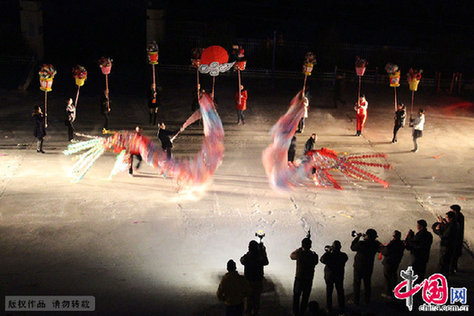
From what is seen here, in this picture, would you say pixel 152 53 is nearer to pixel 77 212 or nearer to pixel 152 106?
pixel 152 106

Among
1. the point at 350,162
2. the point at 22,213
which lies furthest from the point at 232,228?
the point at 350,162

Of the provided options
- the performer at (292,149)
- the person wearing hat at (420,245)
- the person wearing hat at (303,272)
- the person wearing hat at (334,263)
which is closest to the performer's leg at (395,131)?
the performer at (292,149)

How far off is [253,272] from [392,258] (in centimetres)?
223

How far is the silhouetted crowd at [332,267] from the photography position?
24.3 ft

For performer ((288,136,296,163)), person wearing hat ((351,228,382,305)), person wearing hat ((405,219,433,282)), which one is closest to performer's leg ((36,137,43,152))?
performer ((288,136,296,163))

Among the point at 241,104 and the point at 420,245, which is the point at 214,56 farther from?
the point at 420,245

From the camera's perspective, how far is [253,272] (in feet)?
26.2

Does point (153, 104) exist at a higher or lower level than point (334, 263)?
higher

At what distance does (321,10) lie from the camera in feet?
99.7

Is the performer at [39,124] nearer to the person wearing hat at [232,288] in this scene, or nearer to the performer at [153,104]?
the performer at [153,104]

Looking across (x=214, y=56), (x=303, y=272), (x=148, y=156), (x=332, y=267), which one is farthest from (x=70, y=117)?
(x=332, y=267)

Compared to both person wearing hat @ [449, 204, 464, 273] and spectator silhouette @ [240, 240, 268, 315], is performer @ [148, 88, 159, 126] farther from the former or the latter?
person wearing hat @ [449, 204, 464, 273]

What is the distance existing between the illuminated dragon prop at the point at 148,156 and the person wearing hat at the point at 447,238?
6101 mm

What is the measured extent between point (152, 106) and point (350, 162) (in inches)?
267
